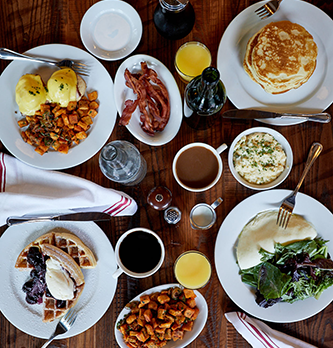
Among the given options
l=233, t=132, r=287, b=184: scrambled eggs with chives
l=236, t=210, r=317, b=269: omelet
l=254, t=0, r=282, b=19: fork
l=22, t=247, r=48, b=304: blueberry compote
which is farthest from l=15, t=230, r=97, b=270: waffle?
l=254, t=0, r=282, b=19: fork

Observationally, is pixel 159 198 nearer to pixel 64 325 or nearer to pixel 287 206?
pixel 287 206

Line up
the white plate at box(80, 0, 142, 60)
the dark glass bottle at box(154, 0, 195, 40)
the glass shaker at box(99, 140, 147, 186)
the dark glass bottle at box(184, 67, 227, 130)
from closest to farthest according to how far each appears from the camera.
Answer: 1. the dark glass bottle at box(184, 67, 227, 130)
2. the glass shaker at box(99, 140, 147, 186)
3. the dark glass bottle at box(154, 0, 195, 40)
4. the white plate at box(80, 0, 142, 60)

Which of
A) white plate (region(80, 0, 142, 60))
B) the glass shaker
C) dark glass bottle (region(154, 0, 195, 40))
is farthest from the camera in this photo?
white plate (region(80, 0, 142, 60))

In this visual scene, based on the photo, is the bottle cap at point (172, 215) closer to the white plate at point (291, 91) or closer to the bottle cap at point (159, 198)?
the bottle cap at point (159, 198)

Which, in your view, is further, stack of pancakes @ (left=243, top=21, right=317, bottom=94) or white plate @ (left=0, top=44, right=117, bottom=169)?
white plate @ (left=0, top=44, right=117, bottom=169)

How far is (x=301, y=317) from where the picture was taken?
161 cm

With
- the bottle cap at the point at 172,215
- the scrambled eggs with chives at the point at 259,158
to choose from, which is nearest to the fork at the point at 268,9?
the scrambled eggs with chives at the point at 259,158

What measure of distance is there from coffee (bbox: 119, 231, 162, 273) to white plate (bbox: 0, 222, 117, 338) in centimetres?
10

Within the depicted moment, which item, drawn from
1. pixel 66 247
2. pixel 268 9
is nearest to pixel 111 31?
pixel 268 9

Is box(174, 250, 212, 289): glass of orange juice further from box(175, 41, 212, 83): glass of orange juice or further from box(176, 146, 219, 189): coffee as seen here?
box(175, 41, 212, 83): glass of orange juice

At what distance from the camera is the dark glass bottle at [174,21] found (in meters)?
1.50

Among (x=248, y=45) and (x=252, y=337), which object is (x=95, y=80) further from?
(x=252, y=337)

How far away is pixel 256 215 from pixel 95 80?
1111 mm

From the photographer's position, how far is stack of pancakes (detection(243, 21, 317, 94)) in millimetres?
1486
